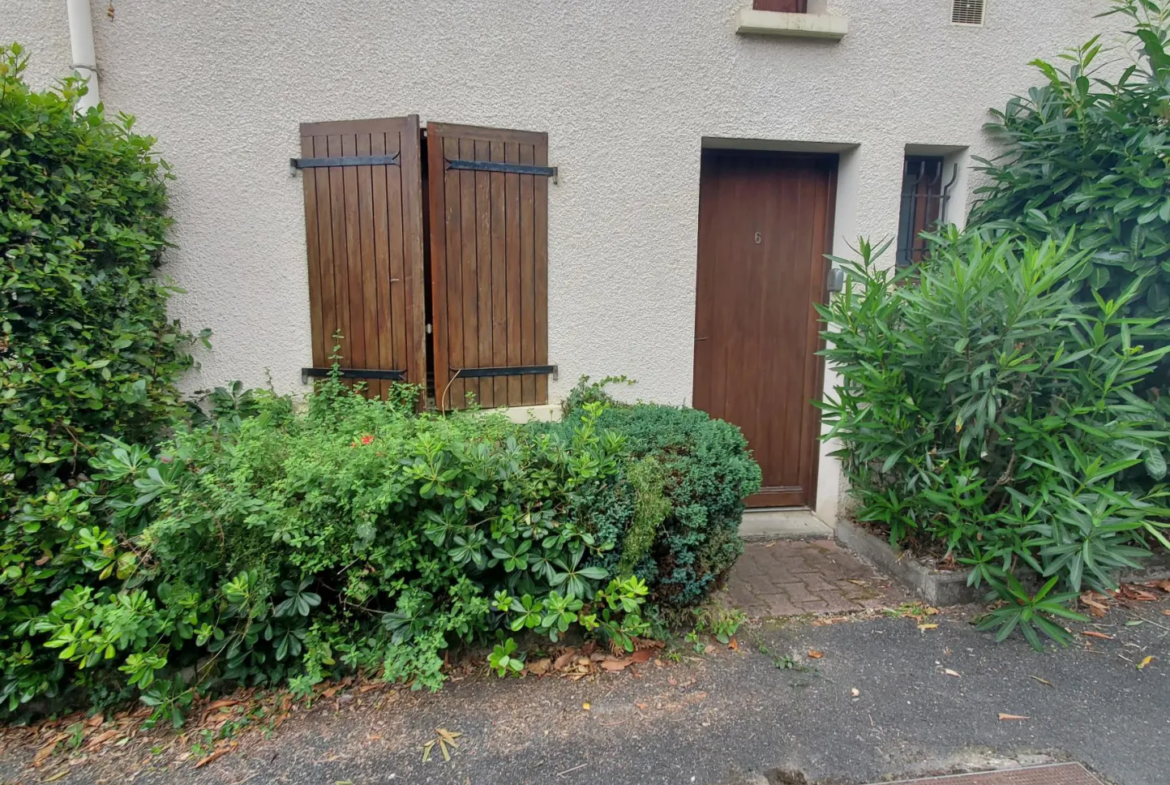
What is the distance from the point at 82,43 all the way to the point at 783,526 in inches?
190

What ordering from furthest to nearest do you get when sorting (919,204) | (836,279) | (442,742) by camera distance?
(919,204), (836,279), (442,742)

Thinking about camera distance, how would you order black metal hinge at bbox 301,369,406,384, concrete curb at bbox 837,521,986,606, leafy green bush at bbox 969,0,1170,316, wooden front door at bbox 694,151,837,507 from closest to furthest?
1. leafy green bush at bbox 969,0,1170,316
2. concrete curb at bbox 837,521,986,606
3. black metal hinge at bbox 301,369,406,384
4. wooden front door at bbox 694,151,837,507

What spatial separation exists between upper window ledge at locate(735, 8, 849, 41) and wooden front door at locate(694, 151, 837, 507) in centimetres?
69

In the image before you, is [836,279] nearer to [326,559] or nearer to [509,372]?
[509,372]

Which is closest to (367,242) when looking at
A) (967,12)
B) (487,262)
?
(487,262)

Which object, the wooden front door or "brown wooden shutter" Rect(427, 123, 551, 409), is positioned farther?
the wooden front door

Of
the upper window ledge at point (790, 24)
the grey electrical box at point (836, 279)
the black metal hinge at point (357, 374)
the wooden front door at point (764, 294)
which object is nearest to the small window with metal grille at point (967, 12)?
the upper window ledge at point (790, 24)

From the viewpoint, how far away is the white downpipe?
2955 millimetres

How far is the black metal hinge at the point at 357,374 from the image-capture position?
329 cm

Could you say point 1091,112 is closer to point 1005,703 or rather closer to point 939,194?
point 939,194

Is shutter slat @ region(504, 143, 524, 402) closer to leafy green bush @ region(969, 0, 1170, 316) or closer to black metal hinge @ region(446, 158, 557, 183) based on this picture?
black metal hinge @ region(446, 158, 557, 183)

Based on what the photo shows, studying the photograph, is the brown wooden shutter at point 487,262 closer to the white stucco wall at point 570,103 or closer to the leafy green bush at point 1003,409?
the white stucco wall at point 570,103

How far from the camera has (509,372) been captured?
345cm

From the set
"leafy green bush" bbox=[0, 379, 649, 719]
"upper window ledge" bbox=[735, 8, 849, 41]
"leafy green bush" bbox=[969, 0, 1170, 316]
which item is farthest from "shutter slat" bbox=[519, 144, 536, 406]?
"leafy green bush" bbox=[969, 0, 1170, 316]
